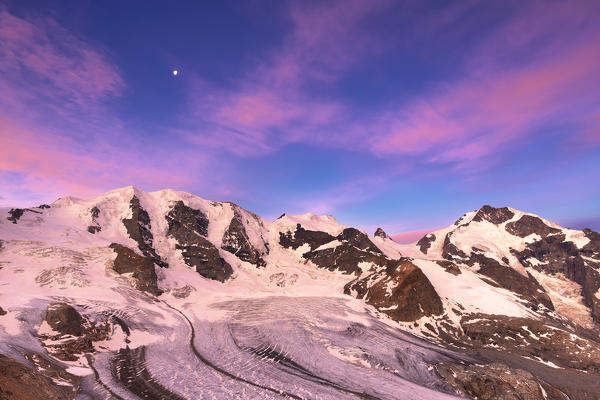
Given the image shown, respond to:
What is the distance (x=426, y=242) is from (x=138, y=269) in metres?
171

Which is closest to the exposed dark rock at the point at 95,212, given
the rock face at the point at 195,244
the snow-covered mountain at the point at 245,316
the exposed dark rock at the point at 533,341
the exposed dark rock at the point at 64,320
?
the snow-covered mountain at the point at 245,316

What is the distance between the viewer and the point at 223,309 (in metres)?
60.7

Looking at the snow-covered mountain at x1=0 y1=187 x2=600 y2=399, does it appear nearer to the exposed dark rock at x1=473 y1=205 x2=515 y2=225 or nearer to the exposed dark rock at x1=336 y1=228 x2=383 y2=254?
the exposed dark rock at x1=336 y1=228 x2=383 y2=254

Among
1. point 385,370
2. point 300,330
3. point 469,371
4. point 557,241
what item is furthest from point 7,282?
point 557,241

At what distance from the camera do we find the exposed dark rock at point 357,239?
137125 mm

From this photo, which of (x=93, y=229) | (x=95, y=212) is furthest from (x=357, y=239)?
(x=95, y=212)

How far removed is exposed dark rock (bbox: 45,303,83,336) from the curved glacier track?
22.1 feet

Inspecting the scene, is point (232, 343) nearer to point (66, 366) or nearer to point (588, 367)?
point (66, 366)

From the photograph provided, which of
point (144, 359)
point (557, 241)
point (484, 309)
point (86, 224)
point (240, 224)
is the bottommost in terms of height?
point (144, 359)

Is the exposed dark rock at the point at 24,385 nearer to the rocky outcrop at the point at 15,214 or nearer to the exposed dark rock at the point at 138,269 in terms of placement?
the exposed dark rock at the point at 138,269

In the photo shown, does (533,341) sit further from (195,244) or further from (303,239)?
(195,244)

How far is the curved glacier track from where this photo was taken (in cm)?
2412

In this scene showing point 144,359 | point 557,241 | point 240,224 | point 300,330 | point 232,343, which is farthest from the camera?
point 557,241

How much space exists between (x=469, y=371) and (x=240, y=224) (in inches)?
3951
